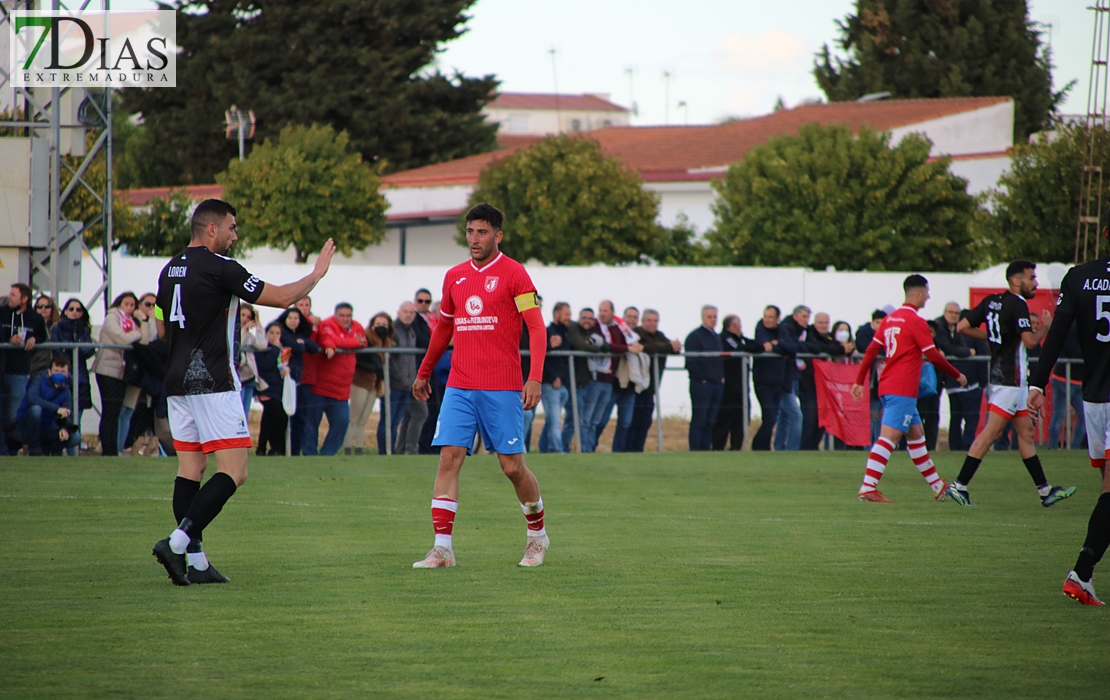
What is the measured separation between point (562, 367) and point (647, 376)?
131cm

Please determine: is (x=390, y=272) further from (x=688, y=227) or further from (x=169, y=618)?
(x=169, y=618)

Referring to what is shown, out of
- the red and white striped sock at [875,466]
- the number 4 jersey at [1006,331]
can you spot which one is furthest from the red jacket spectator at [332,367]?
the number 4 jersey at [1006,331]

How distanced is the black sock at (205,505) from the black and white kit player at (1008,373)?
7.93 metres

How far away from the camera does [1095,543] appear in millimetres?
7102

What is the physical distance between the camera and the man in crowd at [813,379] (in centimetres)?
1978

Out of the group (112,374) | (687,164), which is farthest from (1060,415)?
(687,164)

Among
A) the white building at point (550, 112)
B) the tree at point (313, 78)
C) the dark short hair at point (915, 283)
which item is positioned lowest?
the dark short hair at point (915, 283)

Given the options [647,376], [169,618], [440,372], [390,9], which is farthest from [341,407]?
[390,9]

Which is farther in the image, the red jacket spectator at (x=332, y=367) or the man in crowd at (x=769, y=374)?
the man in crowd at (x=769, y=374)

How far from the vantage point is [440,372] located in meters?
17.8

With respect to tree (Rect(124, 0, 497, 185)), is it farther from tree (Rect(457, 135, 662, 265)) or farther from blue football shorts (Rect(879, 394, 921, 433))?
blue football shorts (Rect(879, 394, 921, 433))

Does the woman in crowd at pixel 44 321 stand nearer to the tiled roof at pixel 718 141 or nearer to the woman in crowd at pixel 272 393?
the woman in crowd at pixel 272 393

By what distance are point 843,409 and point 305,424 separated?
27.5 feet

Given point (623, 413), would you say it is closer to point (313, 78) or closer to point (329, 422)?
point (329, 422)
